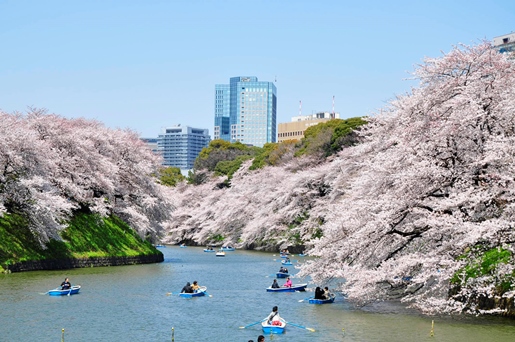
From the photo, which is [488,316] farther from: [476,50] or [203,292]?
[203,292]

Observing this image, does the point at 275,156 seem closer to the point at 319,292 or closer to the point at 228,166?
the point at 228,166

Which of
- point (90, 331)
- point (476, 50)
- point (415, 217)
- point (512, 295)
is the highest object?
point (476, 50)

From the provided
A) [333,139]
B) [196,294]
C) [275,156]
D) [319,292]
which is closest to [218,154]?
[275,156]

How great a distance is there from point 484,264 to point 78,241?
1254 inches

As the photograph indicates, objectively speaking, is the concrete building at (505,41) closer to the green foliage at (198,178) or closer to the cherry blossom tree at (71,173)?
the green foliage at (198,178)

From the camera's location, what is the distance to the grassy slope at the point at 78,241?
40625 mm

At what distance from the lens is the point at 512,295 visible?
73.3 ft

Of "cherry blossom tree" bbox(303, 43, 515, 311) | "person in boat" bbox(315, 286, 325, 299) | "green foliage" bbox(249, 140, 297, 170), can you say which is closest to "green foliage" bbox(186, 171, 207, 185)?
"green foliage" bbox(249, 140, 297, 170)

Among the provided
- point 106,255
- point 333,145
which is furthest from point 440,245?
point 333,145

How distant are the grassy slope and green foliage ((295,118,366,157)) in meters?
24.6

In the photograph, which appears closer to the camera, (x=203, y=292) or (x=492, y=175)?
(x=492, y=175)

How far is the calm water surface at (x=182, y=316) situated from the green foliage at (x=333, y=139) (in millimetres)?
33175

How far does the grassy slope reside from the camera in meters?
40.6

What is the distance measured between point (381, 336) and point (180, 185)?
88626 mm
